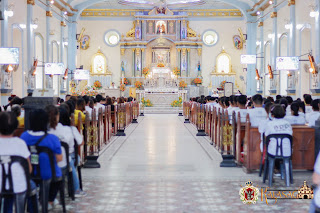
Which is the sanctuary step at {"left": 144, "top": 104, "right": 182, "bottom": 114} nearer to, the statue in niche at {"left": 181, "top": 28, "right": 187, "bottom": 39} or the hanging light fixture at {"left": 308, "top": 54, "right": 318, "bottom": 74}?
the statue in niche at {"left": 181, "top": 28, "right": 187, "bottom": 39}

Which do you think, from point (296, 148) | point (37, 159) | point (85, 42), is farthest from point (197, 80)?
point (37, 159)

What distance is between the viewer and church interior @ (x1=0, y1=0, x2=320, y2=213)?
5.79m

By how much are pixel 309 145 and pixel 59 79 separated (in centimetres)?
2111

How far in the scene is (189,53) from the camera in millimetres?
33312

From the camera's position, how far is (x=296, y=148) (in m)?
8.00

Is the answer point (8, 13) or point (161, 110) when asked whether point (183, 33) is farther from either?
point (8, 13)

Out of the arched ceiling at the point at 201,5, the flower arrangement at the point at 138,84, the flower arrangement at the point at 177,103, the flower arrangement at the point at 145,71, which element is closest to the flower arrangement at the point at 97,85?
the flower arrangement at the point at 138,84

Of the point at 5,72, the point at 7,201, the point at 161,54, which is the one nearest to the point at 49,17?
the point at 5,72

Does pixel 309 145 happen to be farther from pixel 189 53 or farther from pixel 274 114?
pixel 189 53

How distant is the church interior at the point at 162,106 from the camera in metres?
5.79

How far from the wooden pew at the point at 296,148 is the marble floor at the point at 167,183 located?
199 mm

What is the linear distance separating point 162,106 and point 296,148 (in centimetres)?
2249

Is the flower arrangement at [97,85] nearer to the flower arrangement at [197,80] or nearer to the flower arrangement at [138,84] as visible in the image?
the flower arrangement at [138,84]

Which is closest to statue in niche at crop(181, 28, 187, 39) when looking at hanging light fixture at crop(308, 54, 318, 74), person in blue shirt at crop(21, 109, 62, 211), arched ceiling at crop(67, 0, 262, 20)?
arched ceiling at crop(67, 0, 262, 20)
